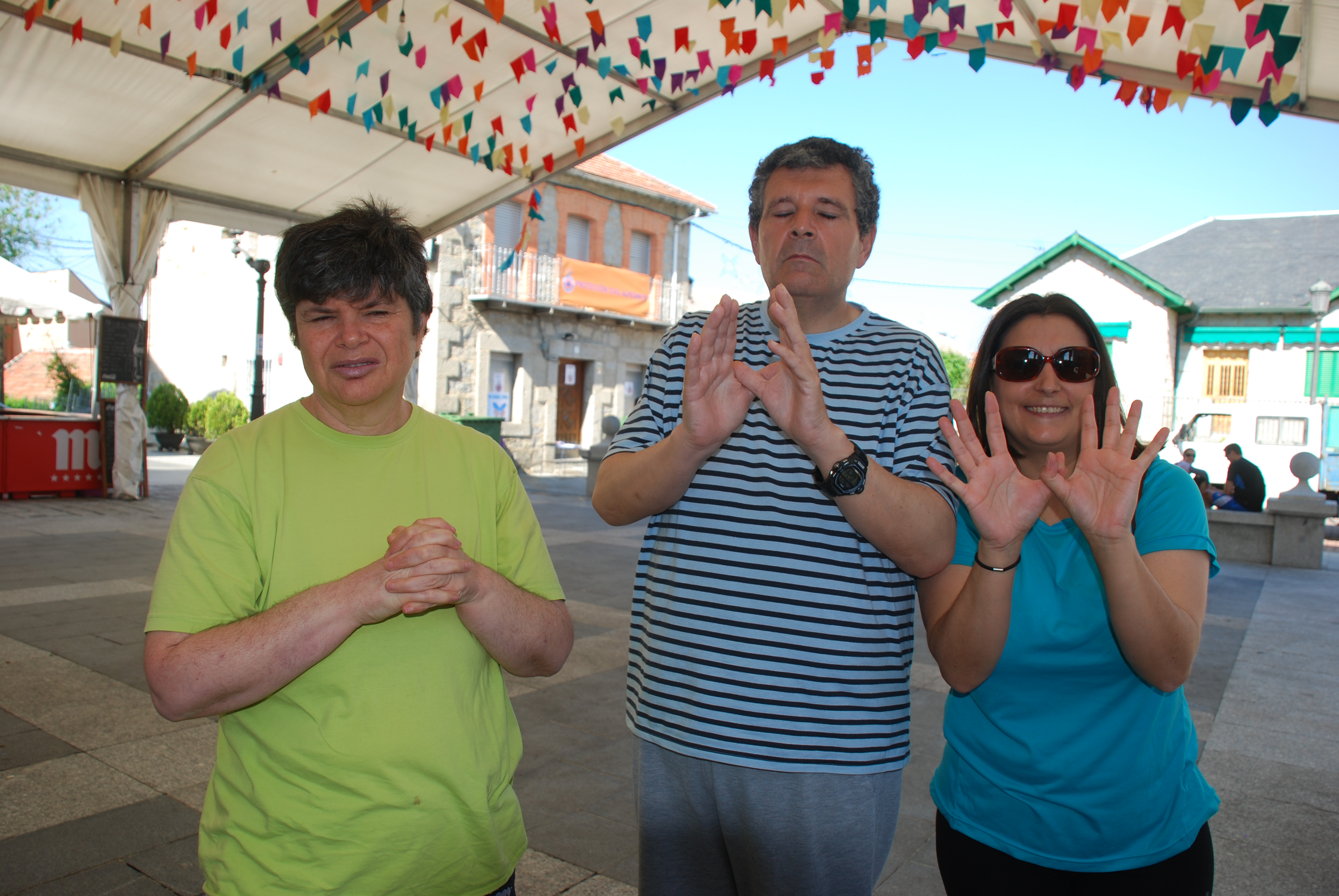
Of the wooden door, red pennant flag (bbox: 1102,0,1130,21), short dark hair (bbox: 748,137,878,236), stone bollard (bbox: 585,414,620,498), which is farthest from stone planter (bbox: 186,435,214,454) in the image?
short dark hair (bbox: 748,137,878,236)

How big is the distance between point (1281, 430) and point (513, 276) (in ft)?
65.8

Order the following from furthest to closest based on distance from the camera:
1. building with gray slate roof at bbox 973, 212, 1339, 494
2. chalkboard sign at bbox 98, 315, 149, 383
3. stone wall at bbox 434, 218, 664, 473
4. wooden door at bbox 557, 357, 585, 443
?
building with gray slate roof at bbox 973, 212, 1339, 494
wooden door at bbox 557, 357, 585, 443
stone wall at bbox 434, 218, 664, 473
chalkboard sign at bbox 98, 315, 149, 383

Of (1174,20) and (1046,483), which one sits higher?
(1174,20)

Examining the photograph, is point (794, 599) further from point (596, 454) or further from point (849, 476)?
point (596, 454)

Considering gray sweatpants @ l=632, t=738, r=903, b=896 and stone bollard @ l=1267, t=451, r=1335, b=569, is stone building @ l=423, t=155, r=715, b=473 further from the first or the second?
gray sweatpants @ l=632, t=738, r=903, b=896

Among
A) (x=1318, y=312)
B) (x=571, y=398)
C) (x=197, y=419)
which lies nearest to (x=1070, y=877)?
(x=1318, y=312)

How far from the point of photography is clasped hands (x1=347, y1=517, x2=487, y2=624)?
1291mm

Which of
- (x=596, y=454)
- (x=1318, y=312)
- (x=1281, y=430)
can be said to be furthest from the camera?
(x=1281, y=430)

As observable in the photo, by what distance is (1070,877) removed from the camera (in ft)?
5.12

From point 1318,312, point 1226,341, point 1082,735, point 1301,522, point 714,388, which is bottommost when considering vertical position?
point 1301,522

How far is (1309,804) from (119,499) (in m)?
12.2

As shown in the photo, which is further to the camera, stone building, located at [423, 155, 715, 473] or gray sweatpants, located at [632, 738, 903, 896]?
stone building, located at [423, 155, 715, 473]

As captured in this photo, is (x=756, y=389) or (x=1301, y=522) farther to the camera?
(x=1301, y=522)

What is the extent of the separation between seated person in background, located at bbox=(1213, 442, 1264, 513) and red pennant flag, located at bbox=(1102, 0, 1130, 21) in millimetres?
7814
